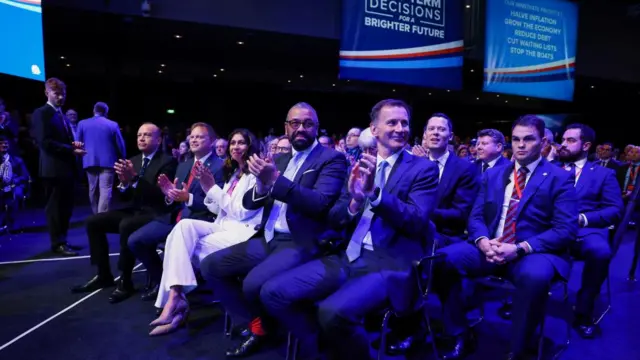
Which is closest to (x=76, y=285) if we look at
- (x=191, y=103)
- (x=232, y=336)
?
(x=232, y=336)

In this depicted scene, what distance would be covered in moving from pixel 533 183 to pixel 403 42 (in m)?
3.93

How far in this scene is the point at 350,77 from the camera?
5.82 metres

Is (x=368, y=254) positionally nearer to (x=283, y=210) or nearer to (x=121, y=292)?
(x=283, y=210)

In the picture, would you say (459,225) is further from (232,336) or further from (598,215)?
(232,336)

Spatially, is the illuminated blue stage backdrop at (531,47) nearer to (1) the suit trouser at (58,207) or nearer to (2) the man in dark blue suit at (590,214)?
(2) the man in dark blue suit at (590,214)

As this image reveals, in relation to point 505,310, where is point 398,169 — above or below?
above

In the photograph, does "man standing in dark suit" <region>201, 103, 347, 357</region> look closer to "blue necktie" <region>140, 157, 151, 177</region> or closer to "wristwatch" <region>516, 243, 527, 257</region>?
"wristwatch" <region>516, 243, 527, 257</region>

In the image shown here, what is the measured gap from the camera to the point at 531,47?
6.89 metres

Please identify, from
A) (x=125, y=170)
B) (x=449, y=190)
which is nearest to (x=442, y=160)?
(x=449, y=190)

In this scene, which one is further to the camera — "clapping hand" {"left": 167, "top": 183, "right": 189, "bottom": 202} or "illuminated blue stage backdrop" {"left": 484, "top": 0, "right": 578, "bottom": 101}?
"illuminated blue stage backdrop" {"left": 484, "top": 0, "right": 578, "bottom": 101}

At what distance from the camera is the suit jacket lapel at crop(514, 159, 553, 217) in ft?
8.32

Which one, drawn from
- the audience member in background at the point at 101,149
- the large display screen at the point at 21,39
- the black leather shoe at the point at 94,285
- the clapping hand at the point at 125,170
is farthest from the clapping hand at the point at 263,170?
the audience member in background at the point at 101,149

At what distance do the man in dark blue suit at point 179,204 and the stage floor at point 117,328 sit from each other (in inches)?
14.4

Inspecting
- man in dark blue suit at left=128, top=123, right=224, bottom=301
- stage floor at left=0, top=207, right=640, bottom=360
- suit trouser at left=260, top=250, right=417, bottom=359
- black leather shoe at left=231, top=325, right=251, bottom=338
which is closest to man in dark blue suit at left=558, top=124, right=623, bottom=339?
stage floor at left=0, top=207, right=640, bottom=360
